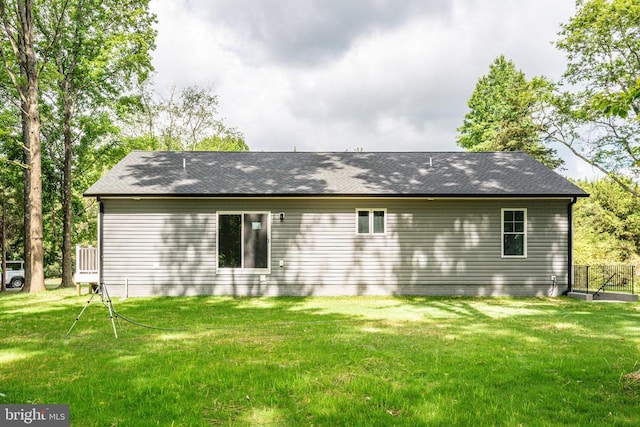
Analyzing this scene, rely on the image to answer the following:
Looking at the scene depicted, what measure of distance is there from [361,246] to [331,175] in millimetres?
2657

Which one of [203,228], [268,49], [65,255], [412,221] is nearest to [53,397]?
[203,228]

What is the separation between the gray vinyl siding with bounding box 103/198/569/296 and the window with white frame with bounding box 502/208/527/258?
155 mm

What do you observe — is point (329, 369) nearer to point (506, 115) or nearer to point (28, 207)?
point (28, 207)

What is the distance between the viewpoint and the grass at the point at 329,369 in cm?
341

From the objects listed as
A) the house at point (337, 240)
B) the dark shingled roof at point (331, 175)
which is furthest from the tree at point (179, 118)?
the house at point (337, 240)

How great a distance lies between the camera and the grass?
3412mm

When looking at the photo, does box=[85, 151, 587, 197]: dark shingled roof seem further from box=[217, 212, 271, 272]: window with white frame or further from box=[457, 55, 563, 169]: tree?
box=[457, 55, 563, 169]: tree

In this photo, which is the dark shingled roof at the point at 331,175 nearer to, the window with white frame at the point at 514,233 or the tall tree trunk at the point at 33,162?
the window with white frame at the point at 514,233

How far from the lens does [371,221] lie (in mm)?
11688

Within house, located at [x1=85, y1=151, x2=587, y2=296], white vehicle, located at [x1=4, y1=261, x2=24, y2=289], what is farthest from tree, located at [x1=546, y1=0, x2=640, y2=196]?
white vehicle, located at [x1=4, y1=261, x2=24, y2=289]

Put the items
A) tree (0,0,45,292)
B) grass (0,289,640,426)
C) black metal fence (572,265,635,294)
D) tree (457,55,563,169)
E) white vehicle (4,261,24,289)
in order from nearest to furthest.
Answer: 1. grass (0,289,640,426)
2. black metal fence (572,265,635,294)
3. tree (0,0,45,292)
4. tree (457,55,563,169)
5. white vehicle (4,261,24,289)

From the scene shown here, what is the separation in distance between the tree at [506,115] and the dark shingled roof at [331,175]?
7874 millimetres

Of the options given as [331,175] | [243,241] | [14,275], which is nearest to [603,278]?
[331,175]

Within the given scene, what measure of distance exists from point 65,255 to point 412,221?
14.7m
